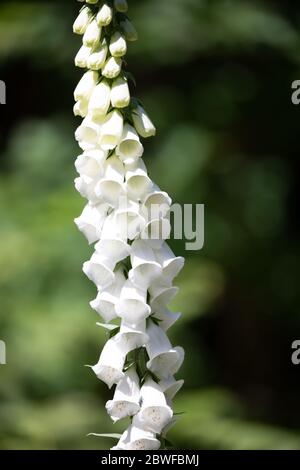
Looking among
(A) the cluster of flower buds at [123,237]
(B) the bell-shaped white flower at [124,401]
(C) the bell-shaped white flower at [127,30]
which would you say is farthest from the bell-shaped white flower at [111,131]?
(B) the bell-shaped white flower at [124,401]

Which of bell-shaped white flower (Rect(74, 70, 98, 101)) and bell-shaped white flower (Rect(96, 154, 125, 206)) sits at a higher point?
bell-shaped white flower (Rect(74, 70, 98, 101))

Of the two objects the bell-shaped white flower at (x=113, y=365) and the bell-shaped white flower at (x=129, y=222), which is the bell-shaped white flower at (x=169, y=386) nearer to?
the bell-shaped white flower at (x=113, y=365)

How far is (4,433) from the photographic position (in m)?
4.62

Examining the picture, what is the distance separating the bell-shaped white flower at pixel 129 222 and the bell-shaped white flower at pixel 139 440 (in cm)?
52

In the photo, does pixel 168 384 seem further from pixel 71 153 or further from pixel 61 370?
pixel 71 153

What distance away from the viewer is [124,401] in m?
2.33

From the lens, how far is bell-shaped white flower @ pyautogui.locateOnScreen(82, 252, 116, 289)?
7.70 feet

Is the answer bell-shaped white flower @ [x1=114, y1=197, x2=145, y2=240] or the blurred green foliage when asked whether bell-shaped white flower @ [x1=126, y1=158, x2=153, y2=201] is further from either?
the blurred green foliage

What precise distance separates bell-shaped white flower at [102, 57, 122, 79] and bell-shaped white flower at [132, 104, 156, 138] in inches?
5.5

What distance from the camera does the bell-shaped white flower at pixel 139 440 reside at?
2.23 metres

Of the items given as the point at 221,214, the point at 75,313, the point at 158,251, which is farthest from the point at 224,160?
the point at 158,251

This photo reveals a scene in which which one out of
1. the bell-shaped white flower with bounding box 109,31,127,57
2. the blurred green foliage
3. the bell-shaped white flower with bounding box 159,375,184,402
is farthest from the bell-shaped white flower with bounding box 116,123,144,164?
the blurred green foliage

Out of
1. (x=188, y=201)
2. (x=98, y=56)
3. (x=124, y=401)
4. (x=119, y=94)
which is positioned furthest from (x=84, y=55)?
(x=188, y=201)
